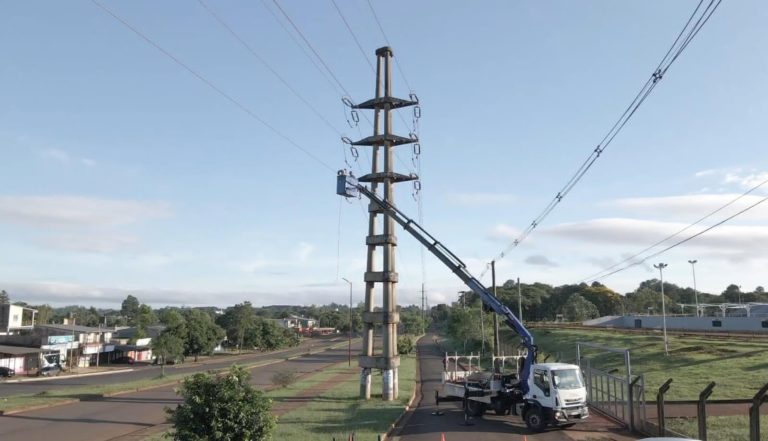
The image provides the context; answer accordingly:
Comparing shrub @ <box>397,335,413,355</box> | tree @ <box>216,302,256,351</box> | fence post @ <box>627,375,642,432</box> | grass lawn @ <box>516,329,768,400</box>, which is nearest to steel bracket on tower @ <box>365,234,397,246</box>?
grass lawn @ <box>516,329,768,400</box>

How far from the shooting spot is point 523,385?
2905 cm

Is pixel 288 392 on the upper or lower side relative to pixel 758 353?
lower

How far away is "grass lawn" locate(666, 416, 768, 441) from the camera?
799 inches

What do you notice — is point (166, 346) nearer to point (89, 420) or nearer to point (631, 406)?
point (89, 420)

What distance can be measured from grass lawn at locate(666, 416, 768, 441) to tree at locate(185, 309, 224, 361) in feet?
277

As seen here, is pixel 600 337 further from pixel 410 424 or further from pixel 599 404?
pixel 410 424

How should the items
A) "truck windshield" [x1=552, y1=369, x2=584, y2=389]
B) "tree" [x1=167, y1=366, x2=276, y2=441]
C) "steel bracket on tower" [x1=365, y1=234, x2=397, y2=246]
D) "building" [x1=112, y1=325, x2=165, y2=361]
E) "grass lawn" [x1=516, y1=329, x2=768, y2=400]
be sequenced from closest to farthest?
"tree" [x1=167, y1=366, x2=276, y2=441], "truck windshield" [x1=552, y1=369, x2=584, y2=389], "grass lawn" [x1=516, y1=329, x2=768, y2=400], "steel bracket on tower" [x1=365, y1=234, x2=397, y2=246], "building" [x1=112, y1=325, x2=165, y2=361]

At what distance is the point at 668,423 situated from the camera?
23.7 meters

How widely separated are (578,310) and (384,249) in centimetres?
12656

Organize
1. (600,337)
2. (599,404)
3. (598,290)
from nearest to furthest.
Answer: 1. (599,404)
2. (600,337)
3. (598,290)

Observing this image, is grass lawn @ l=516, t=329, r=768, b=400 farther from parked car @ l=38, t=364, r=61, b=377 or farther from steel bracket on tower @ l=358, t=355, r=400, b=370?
parked car @ l=38, t=364, r=61, b=377

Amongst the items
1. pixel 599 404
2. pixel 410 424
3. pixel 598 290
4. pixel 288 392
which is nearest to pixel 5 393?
pixel 288 392

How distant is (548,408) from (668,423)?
15.8 feet

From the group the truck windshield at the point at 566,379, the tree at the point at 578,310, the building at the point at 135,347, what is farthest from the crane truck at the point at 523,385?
the tree at the point at 578,310
